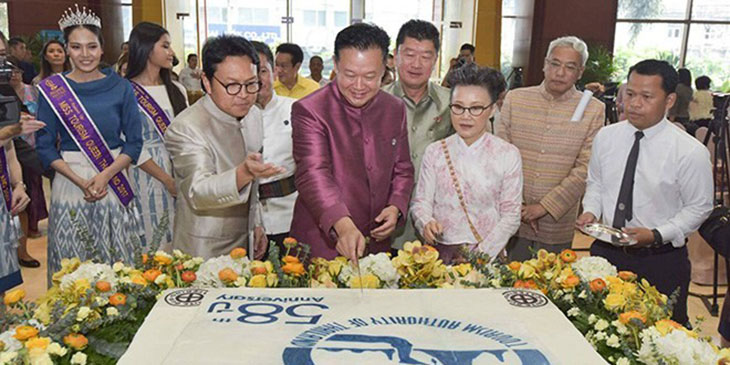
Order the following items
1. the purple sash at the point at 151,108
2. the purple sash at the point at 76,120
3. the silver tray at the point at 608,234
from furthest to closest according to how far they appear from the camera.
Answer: the purple sash at the point at 151,108
the purple sash at the point at 76,120
the silver tray at the point at 608,234

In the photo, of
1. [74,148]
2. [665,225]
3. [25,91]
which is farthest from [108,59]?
[665,225]

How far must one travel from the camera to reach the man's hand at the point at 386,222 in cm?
182

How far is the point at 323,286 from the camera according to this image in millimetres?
1373

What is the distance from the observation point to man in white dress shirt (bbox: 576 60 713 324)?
210 cm

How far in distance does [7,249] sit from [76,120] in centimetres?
59

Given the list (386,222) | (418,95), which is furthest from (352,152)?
(418,95)

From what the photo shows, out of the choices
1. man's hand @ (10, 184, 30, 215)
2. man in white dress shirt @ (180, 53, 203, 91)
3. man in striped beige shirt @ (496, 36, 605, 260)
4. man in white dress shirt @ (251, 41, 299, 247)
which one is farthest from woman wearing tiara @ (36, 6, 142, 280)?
man in white dress shirt @ (180, 53, 203, 91)

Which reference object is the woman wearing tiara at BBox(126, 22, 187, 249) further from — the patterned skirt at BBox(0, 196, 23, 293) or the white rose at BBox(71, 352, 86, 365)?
the white rose at BBox(71, 352, 86, 365)

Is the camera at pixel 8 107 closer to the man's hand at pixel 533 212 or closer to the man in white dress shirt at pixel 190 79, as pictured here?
the man's hand at pixel 533 212

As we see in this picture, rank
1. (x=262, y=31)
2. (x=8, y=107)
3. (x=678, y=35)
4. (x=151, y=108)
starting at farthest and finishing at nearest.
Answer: (x=262, y=31)
(x=678, y=35)
(x=151, y=108)
(x=8, y=107)

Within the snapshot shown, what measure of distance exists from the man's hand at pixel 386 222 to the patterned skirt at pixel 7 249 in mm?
1604

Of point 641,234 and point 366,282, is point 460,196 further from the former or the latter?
point 366,282

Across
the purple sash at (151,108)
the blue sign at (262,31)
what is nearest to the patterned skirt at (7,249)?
the purple sash at (151,108)

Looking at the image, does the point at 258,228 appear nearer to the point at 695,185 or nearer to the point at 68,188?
the point at 68,188
